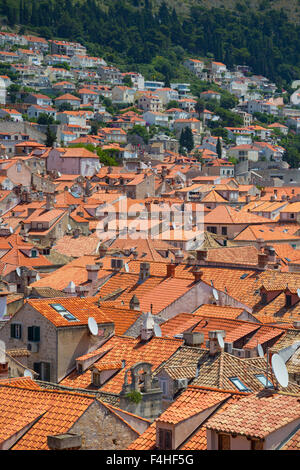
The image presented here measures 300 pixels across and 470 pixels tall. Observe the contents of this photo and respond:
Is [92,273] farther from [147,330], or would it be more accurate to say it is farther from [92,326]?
[147,330]

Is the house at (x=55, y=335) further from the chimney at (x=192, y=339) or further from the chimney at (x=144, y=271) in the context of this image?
the chimney at (x=144, y=271)

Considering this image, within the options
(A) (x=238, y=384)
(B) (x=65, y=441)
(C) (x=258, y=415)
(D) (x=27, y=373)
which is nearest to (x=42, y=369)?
(D) (x=27, y=373)

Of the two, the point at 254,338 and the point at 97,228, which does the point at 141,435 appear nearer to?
the point at 254,338

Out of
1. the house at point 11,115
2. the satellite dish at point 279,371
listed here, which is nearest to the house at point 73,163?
the house at point 11,115

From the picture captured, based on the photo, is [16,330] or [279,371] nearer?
[279,371]

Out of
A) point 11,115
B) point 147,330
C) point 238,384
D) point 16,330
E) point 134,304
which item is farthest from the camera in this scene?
point 11,115

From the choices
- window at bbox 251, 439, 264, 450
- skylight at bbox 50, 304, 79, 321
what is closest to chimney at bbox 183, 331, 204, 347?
skylight at bbox 50, 304, 79, 321

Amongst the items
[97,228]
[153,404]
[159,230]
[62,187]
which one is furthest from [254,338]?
[62,187]
